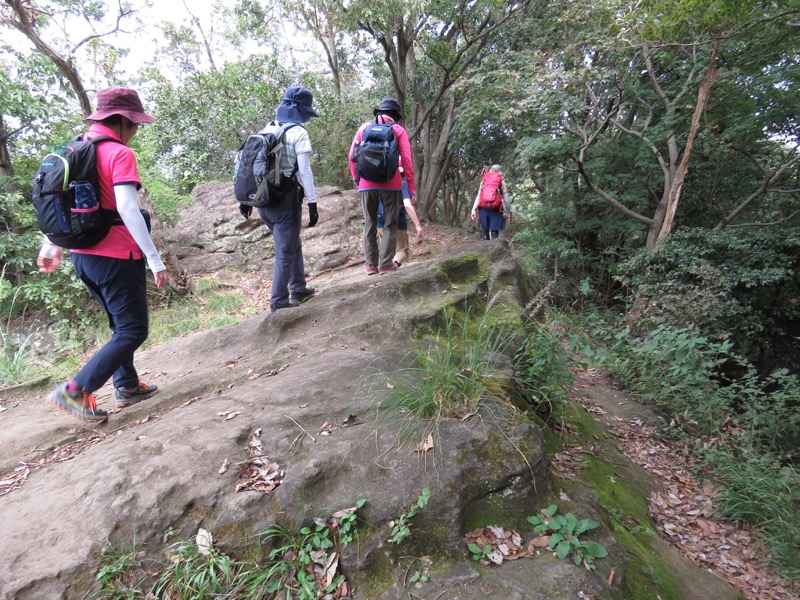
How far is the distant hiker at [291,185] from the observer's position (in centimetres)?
397

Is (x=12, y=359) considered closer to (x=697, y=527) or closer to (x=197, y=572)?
(x=197, y=572)

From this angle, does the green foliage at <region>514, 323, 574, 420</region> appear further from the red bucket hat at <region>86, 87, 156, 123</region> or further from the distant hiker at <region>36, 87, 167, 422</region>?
the red bucket hat at <region>86, 87, 156, 123</region>

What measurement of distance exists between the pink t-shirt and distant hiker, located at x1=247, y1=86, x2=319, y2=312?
1.35 meters

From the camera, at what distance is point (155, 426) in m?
3.01

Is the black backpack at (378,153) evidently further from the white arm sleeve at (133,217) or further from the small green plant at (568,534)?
the small green plant at (568,534)

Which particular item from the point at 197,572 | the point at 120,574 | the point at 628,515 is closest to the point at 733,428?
the point at 628,515

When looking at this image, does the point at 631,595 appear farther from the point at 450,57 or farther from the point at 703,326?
the point at 450,57

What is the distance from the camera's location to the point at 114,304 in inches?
121

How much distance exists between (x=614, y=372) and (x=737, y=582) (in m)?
2.91

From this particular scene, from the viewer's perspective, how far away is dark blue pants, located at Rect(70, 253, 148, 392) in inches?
117

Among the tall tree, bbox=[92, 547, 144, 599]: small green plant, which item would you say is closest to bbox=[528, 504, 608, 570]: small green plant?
bbox=[92, 547, 144, 599]: small green plant

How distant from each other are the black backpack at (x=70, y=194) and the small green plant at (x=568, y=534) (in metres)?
3.20

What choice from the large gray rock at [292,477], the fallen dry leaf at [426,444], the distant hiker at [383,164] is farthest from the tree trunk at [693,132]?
the fallen dry leaf at [426,444]

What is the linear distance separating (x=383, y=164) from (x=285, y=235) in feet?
4.02
